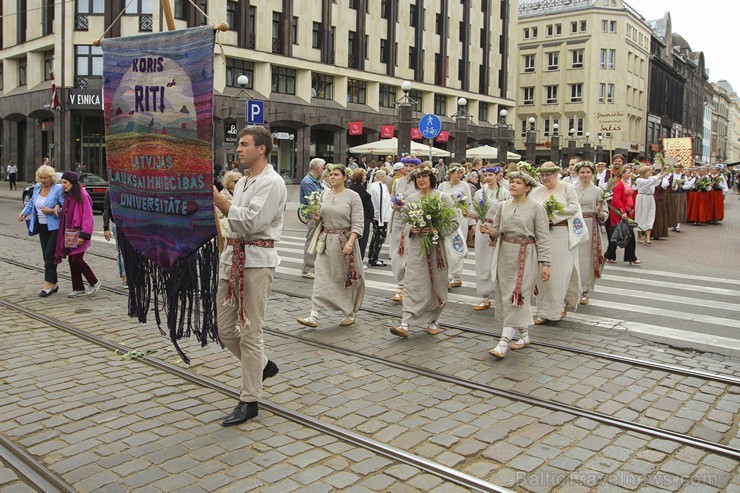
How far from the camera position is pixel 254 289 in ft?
16.6

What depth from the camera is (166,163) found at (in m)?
4.81

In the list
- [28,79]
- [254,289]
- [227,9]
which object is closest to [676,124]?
[227,9]

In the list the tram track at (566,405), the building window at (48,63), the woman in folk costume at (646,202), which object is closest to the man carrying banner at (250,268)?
the tram track at (566,405)

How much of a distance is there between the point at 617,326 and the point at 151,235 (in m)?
5.67

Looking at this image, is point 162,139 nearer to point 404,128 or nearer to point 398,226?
point 398,226

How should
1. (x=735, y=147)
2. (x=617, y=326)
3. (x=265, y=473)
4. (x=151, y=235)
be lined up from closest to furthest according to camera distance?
(x=265, y=473), (x=151, y=235), (x=617, y=326), (x=735, y=147)

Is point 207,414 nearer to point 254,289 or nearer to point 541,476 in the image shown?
point 254,289

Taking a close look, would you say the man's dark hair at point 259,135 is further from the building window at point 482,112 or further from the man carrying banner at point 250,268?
the building window at point 482,112

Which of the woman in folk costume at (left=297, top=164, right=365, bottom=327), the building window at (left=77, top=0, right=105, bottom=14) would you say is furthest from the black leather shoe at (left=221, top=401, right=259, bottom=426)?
the building window at (left=77, top=0, right=105, bottom=14)

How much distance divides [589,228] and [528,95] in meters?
73.5

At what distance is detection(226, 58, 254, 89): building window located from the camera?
40.7 meters

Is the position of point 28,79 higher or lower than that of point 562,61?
lower

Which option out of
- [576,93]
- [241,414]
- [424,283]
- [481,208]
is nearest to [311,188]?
[481,208]

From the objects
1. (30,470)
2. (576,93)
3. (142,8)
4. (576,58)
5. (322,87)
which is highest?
(576,58)
